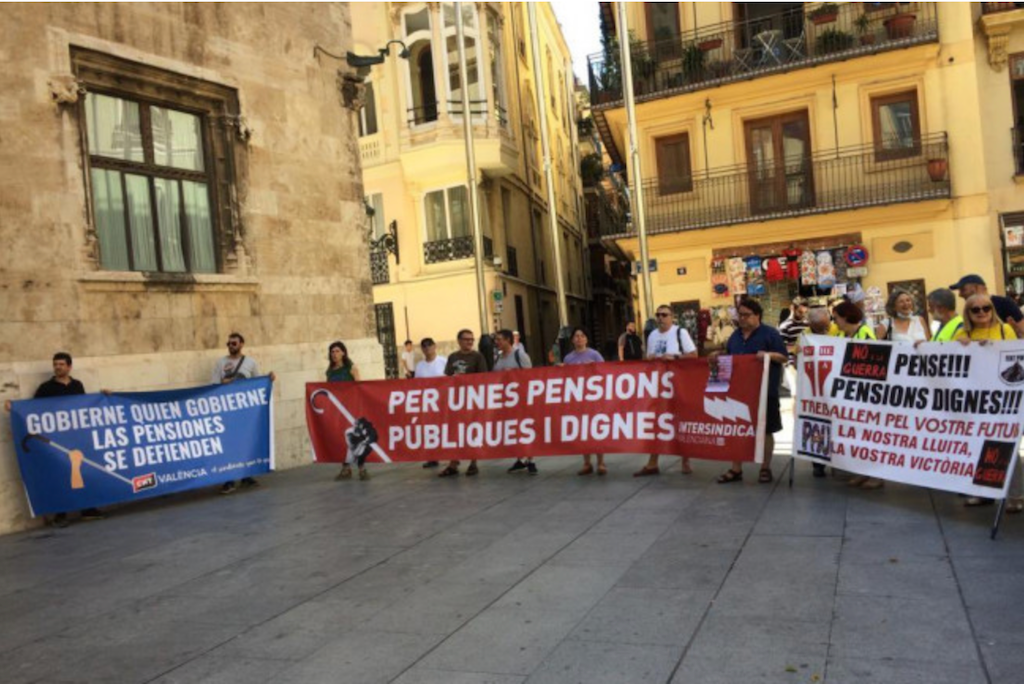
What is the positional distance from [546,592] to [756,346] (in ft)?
14.0

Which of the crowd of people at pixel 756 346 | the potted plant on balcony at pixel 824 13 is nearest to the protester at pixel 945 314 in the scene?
the crowd of people at pixel 756 346

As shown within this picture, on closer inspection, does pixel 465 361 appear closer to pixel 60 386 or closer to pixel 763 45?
pixel 60 386

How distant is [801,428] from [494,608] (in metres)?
4.19

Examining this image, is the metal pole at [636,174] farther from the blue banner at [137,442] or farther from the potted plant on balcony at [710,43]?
the blue banner at [137,442]

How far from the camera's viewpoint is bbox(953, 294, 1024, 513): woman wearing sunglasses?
636 cm

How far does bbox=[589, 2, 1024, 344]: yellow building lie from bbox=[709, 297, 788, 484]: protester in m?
12.4

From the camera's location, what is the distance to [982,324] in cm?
644

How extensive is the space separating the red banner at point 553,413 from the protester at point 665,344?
0.26 m

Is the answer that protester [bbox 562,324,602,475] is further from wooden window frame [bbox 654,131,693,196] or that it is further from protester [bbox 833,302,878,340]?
wooden window frame [bbox 654,131,693,196]

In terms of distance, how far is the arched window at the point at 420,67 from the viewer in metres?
26.5

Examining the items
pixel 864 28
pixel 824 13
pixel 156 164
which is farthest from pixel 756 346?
pixel 824 13

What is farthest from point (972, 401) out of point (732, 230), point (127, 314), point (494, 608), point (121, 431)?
point (732, 230)

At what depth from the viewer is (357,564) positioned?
6137mm

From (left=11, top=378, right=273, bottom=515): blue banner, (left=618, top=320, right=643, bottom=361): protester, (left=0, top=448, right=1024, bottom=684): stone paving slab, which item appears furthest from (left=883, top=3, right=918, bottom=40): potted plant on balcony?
(left=11, top=378, right=273, bottom=515): blue banner
